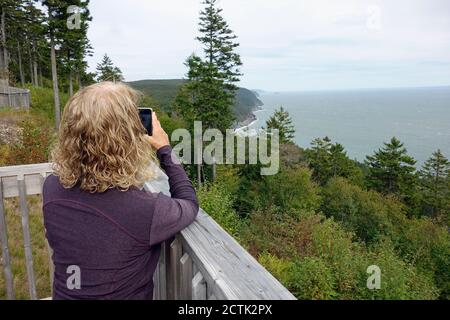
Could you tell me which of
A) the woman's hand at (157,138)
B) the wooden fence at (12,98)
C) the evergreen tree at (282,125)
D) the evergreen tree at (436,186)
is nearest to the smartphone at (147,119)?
the woman's hand at (157,138)

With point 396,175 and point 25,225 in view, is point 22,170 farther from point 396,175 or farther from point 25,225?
point 396,175

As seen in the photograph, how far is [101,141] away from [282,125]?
151 ft

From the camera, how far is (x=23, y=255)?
4.04 meters

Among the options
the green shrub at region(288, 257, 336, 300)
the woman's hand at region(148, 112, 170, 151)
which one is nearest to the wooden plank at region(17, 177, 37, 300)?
the woman's hand at region(148, 112, 170, 151)

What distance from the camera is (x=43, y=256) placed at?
159 inches

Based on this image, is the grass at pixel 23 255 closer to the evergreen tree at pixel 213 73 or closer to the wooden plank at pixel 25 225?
the wooden plank at pixel 25 225

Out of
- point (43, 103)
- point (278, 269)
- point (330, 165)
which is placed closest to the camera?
point (278, 269)

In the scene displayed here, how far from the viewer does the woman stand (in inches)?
51.6

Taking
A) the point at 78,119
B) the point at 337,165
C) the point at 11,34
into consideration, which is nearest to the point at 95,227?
the point at 78,119

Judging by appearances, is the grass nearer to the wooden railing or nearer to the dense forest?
the wooden railing

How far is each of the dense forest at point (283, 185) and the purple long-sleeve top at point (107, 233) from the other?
16.8ft

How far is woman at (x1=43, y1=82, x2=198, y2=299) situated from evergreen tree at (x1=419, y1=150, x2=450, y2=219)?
49.1m

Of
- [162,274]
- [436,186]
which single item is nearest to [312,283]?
[162,274]

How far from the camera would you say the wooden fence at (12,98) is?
18156 millimetres
